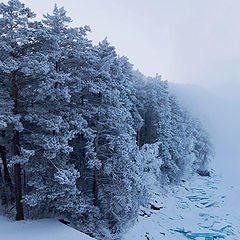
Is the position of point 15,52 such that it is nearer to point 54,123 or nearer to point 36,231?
point 54,123

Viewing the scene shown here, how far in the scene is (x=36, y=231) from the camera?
32.4 feet

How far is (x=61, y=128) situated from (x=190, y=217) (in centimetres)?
1800

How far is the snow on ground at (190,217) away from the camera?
17.0 metres

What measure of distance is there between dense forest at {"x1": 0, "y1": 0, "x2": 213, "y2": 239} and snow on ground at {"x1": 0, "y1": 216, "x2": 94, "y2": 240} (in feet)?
2.93

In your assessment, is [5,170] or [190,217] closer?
[5,170]

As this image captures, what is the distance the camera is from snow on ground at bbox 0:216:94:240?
363 inches

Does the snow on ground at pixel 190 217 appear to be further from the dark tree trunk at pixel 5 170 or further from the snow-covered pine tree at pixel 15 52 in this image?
the snow-covered pine tree at pixel 15 52

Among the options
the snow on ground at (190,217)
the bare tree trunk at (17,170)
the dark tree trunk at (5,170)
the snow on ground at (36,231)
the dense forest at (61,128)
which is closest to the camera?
the snow on ground at (36,231)

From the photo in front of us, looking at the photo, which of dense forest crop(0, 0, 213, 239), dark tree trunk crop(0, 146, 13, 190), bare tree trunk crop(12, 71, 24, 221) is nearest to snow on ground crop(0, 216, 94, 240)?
bare tree trunk crop(12, 71, 24, 221)

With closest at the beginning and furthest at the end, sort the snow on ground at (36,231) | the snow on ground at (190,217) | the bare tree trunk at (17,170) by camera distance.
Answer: the snow on ground at (36,231)
the bare tree trunk at (17,170)
the snow on ground at (190,217)

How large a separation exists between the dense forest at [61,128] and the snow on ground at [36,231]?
89 cm

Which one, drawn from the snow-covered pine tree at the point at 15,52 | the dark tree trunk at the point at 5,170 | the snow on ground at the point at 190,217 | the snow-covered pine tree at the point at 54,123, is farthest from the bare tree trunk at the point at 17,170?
the snow on ground at the point at 190,217

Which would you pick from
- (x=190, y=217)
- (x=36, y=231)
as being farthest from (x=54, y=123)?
(x=190, y=217)

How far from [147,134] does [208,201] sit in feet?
40.5
